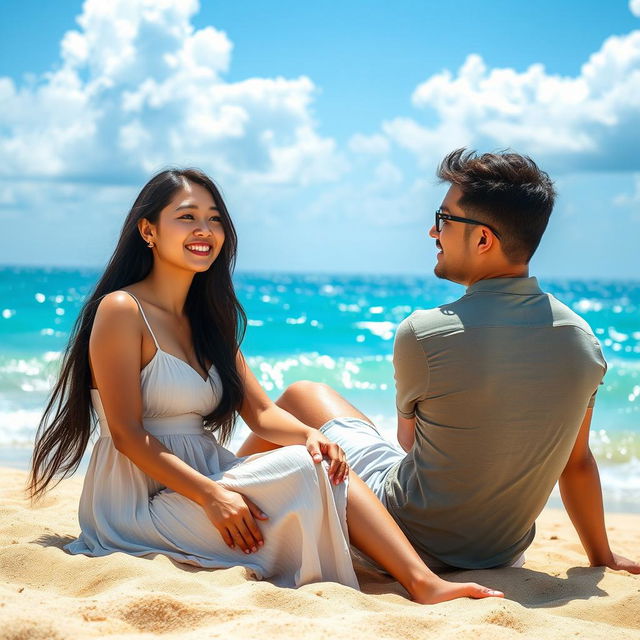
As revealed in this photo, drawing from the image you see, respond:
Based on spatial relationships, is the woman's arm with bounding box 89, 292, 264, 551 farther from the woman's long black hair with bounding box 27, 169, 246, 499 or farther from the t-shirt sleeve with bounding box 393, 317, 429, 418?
the t-shirt sleeve with bounding box 393, 317, 429, 418

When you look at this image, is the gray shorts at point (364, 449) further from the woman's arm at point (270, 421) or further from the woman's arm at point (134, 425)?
the woman's arm at point (134, 425)

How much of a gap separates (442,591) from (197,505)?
0.98 metres

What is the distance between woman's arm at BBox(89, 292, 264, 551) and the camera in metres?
3.26

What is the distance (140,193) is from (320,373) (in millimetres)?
10945

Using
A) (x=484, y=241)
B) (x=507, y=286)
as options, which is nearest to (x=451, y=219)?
(x=484, y=241)

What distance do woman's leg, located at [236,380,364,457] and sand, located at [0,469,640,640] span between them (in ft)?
2.42

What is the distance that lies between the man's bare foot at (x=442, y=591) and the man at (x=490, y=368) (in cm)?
31

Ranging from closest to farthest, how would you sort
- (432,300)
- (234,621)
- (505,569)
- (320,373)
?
(234,621) → (505,569) → (320,373) → (432,300)


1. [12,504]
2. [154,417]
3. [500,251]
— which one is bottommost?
[12,504]

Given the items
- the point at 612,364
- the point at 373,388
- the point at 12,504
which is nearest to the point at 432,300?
the point at 612,364

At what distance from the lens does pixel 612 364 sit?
15852mm

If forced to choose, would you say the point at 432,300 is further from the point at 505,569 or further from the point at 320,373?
the point at 505,569

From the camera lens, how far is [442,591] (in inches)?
119

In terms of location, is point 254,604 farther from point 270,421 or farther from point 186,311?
point 186,311
